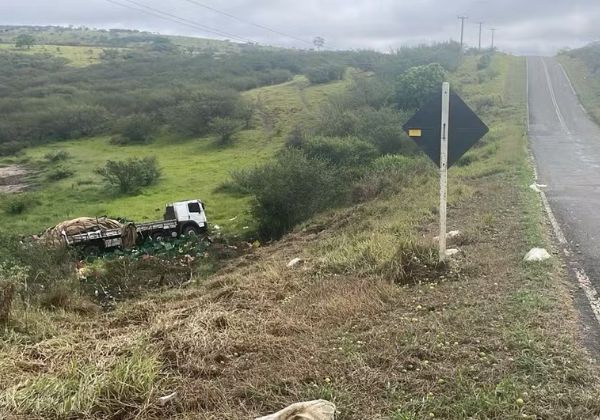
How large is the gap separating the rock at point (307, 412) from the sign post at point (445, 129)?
13.2 feet

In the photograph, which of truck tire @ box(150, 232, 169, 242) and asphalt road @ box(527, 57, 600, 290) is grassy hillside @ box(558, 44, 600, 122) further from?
truck tire @ box(150, 232, 169, 242)

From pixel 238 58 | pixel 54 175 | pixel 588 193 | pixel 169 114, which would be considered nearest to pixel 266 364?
pixel 588 193

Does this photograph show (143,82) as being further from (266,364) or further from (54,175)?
(266,364)

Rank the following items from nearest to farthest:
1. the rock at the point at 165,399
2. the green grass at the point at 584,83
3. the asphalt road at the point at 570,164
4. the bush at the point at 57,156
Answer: the rock at the point at 165,399
the asphalt road at the point at 570,164
the bush at the point at 57,156
the green grass at the point at 584,83

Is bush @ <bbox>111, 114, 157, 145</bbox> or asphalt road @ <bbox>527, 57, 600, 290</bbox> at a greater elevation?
asphalt road @ <bbox>527, 57, 600, 290</bbox>

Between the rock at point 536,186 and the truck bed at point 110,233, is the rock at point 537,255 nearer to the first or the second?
the rock at point 536,186

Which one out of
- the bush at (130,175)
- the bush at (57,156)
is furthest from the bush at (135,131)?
the bush at (130,175)

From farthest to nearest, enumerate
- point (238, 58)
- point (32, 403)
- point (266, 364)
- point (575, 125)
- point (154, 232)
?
point (238, 58) → point (575, 125) → point (154, 232) → point (266, 364) → point (32, 403)

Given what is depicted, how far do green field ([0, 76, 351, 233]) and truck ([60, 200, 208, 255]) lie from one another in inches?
74.4

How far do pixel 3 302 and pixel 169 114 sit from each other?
50.9 m

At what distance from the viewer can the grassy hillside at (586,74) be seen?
48.8m

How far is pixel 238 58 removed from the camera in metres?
97.1

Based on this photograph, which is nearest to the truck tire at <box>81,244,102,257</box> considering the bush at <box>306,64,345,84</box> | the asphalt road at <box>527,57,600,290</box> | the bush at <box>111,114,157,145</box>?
the asphalt road at <box>527,57,600,290</box>

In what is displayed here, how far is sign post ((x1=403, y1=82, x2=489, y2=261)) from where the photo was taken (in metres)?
7.52
